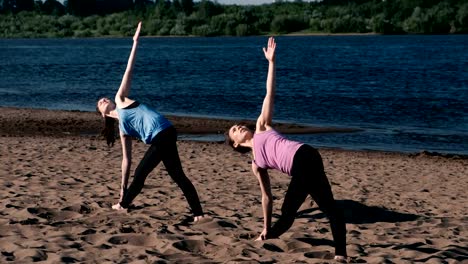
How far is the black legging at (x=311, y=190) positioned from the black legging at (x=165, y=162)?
167cm

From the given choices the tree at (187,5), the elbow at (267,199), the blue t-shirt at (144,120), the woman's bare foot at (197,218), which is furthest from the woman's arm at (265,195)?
the tree at (187,5)

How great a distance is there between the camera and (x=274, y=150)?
686 cm

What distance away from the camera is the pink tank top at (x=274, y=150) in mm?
6758

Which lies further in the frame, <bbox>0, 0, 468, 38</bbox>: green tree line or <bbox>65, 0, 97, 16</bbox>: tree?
<bbox>65, 0, 97, 16</bbox>: tree

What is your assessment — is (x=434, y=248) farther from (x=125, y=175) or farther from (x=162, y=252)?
(x=125, y=175)

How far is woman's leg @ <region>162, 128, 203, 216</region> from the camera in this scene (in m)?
8.41

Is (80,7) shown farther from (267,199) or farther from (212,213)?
(267,199)

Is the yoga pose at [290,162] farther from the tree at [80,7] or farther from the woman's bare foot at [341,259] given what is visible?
the tree at [80,7]

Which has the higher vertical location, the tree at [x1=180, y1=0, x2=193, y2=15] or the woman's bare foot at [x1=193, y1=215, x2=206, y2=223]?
the tree at [x1=180, y1=0, x2=193, y2=15]

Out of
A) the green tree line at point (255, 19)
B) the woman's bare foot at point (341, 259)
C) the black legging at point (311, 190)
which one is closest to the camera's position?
the black legging at point (311, 190)

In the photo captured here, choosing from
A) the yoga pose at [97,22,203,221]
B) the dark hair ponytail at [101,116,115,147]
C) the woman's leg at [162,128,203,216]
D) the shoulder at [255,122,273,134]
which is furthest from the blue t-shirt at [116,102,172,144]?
the shoulder at [255,122,273,134]

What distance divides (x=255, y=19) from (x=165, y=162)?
139 metres

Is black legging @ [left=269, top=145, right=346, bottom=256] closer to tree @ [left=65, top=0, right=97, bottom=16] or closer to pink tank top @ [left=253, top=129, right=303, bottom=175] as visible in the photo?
pink tank top @ [left=253, top=129, right=303, bottom=175]

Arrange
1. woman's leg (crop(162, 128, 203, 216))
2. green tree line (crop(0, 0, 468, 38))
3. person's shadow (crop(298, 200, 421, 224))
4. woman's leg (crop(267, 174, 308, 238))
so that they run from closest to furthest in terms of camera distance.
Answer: woman's leg (crop(267, 174, 308, 238)) → woman's leg (crop(162, 128, 203, 216)) → person's shadow (crop(298, 200, 421, 224)) → green tree line (crop(0, 0, 468, 38))
